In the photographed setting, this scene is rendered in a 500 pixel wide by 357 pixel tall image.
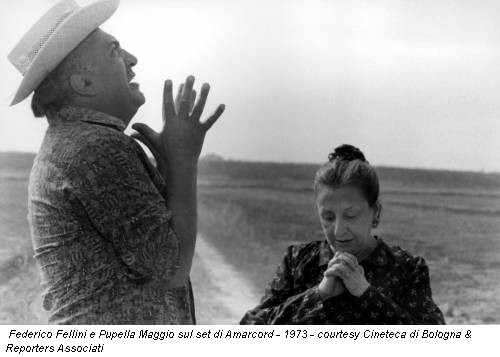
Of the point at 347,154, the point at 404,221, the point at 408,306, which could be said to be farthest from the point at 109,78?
the point at 404,221

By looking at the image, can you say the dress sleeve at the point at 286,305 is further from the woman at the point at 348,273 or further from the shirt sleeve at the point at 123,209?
the shirt sleeve at the point at 123,209

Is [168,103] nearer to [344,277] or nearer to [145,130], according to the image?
[145,130]

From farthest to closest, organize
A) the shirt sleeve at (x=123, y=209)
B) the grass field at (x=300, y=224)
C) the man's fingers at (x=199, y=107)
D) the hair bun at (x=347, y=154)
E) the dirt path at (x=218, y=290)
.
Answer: the dirt path at (x=218, y=290) → the grass field at (x=300, y=224) → the hair bun at (x=347, y=154) → the man's fingers at (x=199, y=107) → the shirt sleeve at (x=123, y=209)

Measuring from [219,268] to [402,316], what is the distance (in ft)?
13.4

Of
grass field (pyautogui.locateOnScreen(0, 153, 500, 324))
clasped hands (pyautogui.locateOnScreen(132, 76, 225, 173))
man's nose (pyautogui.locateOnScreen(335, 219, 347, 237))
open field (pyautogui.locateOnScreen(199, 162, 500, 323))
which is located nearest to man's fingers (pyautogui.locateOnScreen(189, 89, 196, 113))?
clasped hands (pyautogui.locateOnScreen(132, 76, 225, 173))

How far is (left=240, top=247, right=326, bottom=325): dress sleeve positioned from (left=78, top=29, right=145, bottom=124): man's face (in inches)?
25.6

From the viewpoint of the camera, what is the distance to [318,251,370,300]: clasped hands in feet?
6.04

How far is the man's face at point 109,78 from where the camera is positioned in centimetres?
185

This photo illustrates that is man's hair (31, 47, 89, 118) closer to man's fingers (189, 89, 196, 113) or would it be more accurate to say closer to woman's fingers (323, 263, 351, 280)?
man's fingers (189, 89, 196, 113)

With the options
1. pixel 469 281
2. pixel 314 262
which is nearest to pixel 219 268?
pixel 469 281

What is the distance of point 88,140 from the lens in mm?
1722

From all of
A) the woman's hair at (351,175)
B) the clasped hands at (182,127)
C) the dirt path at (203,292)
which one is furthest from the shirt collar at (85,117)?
the dirt path at (203,292)

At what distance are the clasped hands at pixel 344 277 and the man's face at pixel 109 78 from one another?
0.70 meters

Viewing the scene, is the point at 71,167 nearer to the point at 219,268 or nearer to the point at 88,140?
the point at 88,140
